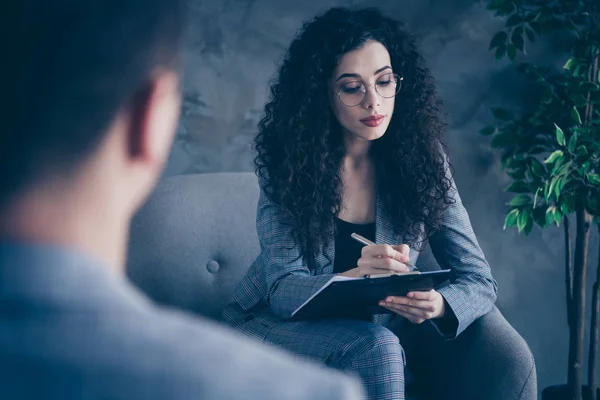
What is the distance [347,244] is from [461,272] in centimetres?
30

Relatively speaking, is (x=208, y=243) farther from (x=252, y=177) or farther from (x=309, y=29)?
(x=309, y=29)

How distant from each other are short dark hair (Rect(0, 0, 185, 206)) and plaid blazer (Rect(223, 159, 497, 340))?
121 centimetres

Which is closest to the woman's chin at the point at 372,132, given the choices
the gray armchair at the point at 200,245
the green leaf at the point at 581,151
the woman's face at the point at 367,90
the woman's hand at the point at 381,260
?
the woman's face at the point at 367,90

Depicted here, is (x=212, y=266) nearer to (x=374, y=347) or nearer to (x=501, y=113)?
(x=374, y=347)

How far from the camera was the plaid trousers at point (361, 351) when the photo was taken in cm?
136

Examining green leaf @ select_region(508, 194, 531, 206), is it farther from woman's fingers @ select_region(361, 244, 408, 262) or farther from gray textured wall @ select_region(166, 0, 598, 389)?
woman's fingers @ select_region(361, 244, 408, 262)

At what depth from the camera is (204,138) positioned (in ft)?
7.68

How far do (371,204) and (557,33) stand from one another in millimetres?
1144

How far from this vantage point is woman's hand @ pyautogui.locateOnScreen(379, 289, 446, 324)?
4.85 feet

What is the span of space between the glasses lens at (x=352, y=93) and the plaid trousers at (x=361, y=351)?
1.85ft

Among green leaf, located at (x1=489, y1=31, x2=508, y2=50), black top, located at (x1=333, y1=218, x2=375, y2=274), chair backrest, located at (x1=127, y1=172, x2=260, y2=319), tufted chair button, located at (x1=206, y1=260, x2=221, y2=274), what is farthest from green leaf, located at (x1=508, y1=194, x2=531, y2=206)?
tufted chair button, located at (x1=206, y1=260, x2=221, y2=274)

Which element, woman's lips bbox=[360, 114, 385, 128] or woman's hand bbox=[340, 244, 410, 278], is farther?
woman's lips bbox=[360, 114, 385, 128]

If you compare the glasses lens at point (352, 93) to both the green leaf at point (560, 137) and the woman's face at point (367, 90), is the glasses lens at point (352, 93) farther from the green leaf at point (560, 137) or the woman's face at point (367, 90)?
the green leaf at point (560, 137)

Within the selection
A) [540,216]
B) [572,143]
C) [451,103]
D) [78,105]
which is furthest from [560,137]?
[78,105]
